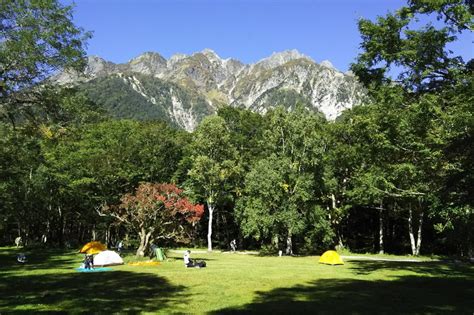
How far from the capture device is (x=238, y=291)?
17312 millimetres

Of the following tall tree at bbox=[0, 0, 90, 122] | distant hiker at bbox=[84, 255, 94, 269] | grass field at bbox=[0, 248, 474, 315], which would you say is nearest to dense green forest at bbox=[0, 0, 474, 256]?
tall tree at bbox=[0, 0, 90, 122]

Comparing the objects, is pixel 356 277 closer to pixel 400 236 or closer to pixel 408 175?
pixel 408 175

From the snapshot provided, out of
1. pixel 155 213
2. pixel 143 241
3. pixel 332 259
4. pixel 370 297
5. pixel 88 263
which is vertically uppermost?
pixel 155 213

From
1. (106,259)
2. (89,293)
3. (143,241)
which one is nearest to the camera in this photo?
(89,293)

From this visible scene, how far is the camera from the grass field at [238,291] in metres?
13.9

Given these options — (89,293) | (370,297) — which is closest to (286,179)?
(370,297)

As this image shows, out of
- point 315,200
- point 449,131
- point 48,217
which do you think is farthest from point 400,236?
point 48,217

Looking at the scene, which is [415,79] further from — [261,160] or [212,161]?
[212,161]

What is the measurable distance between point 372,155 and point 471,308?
11.5 metres

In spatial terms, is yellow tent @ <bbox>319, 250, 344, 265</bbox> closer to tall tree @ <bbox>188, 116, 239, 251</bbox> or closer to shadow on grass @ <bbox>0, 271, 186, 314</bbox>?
shadow on grass @ <bbox>0, 271, 186, 314</bbox>

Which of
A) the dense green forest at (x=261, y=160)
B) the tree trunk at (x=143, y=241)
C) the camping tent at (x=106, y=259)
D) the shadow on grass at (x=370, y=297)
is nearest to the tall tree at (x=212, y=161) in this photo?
the dense green forest at (x=261, y=160)

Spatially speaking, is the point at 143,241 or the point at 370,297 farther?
the point at 143,241

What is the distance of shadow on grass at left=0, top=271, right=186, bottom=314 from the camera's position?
14.1 meters

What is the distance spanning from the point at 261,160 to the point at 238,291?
29363mm
